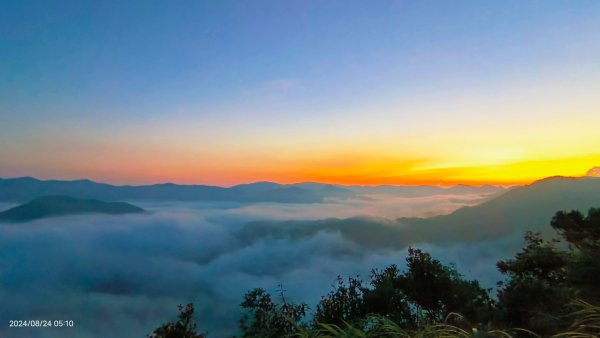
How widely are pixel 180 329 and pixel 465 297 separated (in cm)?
1763

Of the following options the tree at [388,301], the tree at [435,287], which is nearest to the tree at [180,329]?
the tree at [388,301]

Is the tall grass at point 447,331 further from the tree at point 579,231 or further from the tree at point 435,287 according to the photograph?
the tree at point 435,287

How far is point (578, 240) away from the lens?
16.7 m

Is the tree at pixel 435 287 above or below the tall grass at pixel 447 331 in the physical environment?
below

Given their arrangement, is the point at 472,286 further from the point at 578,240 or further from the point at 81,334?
the point at 81,334

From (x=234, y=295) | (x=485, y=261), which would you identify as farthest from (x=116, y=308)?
(x=485, y=261)

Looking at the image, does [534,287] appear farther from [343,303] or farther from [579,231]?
[343,303]

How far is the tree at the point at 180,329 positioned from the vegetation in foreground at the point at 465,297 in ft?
0.09

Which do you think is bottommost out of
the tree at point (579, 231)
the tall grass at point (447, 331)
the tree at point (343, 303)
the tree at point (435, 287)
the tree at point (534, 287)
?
the tree at point (343, 303)

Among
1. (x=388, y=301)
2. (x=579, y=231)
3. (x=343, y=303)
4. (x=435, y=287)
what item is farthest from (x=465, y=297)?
(x=343, y=303)

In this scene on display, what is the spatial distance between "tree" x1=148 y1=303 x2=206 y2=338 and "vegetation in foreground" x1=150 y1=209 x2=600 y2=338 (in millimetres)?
29

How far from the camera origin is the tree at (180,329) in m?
9.98

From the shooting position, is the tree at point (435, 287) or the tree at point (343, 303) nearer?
the tree at point (435, 287)

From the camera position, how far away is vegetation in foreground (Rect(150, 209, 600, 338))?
7711mm
